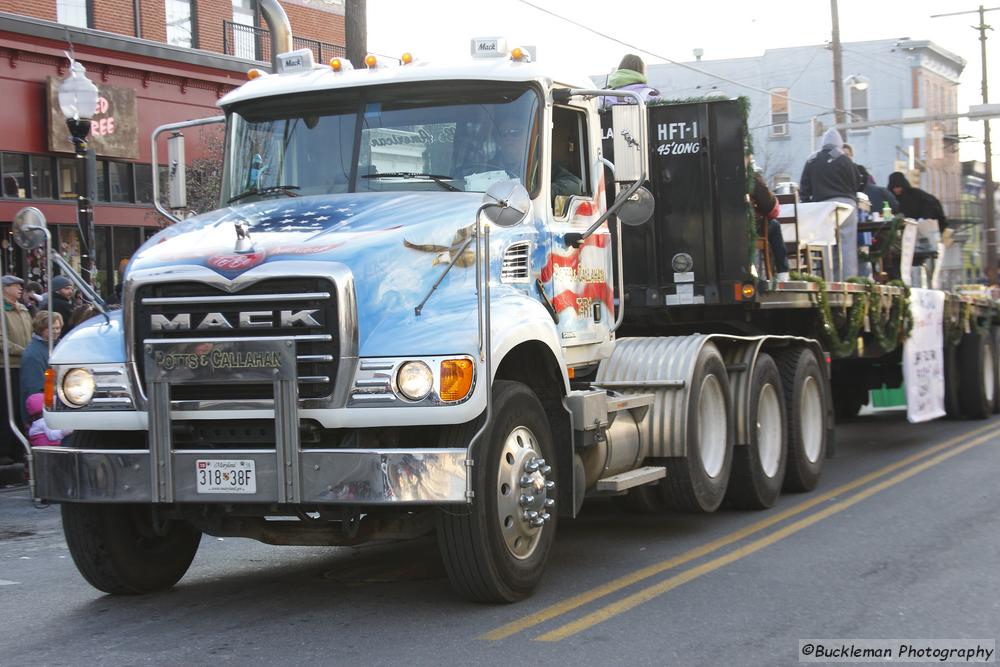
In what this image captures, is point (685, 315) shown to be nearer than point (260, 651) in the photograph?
No

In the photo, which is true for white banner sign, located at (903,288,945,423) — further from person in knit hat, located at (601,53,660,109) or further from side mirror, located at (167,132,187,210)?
side mirror, located at (167,132,187,210)

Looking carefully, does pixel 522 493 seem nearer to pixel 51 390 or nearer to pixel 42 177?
pixel 51 390

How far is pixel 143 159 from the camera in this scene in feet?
81.8

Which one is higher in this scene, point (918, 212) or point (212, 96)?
point (212, 96)

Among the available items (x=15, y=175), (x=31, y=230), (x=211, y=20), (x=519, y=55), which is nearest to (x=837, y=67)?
(x=211, y=20)

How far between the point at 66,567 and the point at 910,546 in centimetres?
537

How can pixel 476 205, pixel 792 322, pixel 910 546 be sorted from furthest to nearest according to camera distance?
pixel 792 322 < pixel 910 546 < pixel 476 205

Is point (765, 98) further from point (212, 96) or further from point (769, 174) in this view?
point (212, 96)

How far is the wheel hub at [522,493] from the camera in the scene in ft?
21.9

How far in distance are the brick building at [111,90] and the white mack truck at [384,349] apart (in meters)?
14.5

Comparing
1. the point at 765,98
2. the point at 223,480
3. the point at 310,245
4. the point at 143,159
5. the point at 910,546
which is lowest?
the point at 910,546

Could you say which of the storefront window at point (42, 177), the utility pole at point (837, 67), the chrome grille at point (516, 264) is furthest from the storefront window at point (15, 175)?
the utility pole at point (837, 67)

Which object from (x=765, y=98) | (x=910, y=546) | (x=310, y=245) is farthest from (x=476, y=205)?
(x=765, y=98)

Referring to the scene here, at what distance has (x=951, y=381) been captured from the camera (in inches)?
651
